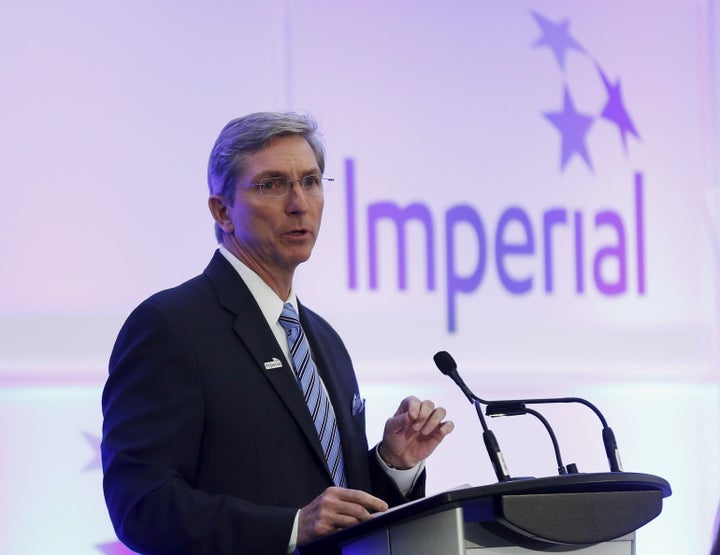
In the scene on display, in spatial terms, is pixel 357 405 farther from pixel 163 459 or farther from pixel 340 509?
pixel 340 509

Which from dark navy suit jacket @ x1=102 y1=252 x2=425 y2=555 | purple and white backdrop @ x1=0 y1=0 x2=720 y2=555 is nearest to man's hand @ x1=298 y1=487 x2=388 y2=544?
dark navy suit jacket @ x1=102 y1=252 x2=425 y2=555

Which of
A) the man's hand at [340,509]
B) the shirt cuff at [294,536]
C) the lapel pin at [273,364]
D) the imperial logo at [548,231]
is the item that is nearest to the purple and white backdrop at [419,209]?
the imperial logo at [548,231]

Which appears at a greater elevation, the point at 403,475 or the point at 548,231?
the point at 548,231

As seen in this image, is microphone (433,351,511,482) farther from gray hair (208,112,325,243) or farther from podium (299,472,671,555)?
gray hair (208,112,325,243)

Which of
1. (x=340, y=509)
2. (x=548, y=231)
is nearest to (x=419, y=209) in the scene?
(x=548, y=231)

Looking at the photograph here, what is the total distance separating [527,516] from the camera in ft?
5.90

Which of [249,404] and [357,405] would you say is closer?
[249,404]

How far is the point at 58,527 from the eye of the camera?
10.4 ft

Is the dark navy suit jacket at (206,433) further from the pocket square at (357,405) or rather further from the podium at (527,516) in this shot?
the podium at (527,516)

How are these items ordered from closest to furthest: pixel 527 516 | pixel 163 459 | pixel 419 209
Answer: pixel 527 516 → pixel 163 459 → pixel 419 209

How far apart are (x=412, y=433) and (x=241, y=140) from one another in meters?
0.79

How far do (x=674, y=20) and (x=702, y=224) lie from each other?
0.83m

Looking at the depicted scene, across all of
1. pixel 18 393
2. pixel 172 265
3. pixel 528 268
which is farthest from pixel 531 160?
pixel 18 393

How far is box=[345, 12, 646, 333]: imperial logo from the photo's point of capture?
3.86 meters
